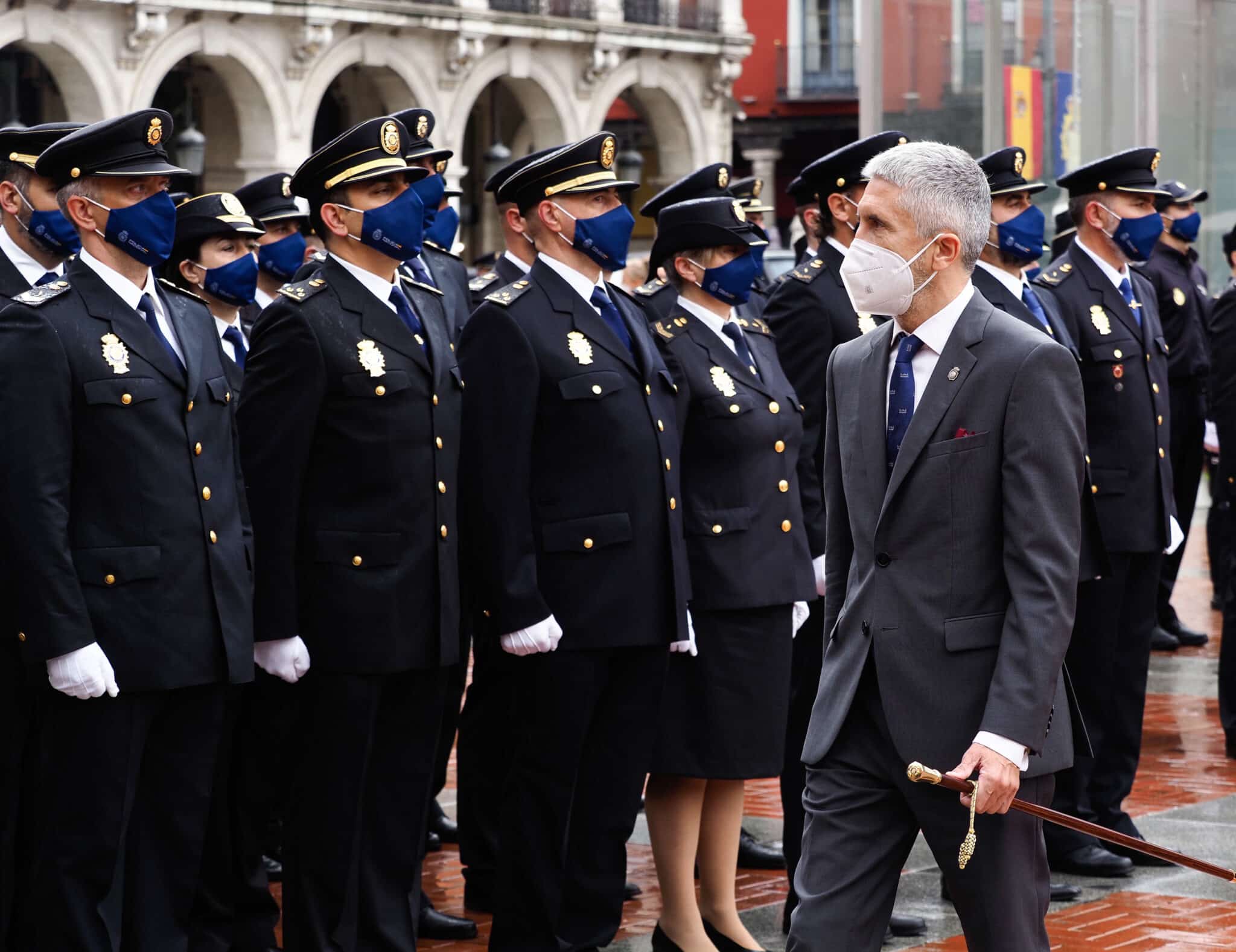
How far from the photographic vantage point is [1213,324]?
9117 mm

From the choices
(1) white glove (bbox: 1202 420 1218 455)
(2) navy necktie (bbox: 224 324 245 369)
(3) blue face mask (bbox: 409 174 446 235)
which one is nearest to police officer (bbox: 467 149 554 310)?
(3) blue face mask (bbox: 409 174 446 235)

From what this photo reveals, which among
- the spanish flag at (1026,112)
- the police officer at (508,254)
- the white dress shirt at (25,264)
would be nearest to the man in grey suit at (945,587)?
the police officer at (508,254)

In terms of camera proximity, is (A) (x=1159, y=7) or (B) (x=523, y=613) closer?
(B) (x=523, y=613)

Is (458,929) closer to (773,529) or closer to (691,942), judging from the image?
(691,942)

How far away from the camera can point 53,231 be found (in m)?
5.86

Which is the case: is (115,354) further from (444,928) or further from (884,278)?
(444,928)

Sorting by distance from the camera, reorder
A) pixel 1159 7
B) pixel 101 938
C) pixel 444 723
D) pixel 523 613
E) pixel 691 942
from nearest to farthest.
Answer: pixel 101 938
pixel 523 613
pixel 691 942
pixel 444 723
pixel 1159 7

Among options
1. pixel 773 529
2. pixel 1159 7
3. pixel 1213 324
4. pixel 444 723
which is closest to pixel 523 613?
pixel 773 529

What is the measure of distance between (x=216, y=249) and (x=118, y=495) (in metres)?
1.87

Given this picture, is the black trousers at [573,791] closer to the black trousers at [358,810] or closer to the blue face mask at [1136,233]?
the black trousers at [358,810]

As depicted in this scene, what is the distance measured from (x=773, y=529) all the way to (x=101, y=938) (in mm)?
2253

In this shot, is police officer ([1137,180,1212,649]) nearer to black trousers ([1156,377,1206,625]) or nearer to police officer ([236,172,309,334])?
black trousers ([1156,377,1206,625])

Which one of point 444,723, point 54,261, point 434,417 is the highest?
point 54,261

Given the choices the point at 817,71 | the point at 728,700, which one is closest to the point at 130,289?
the point at 728,700
